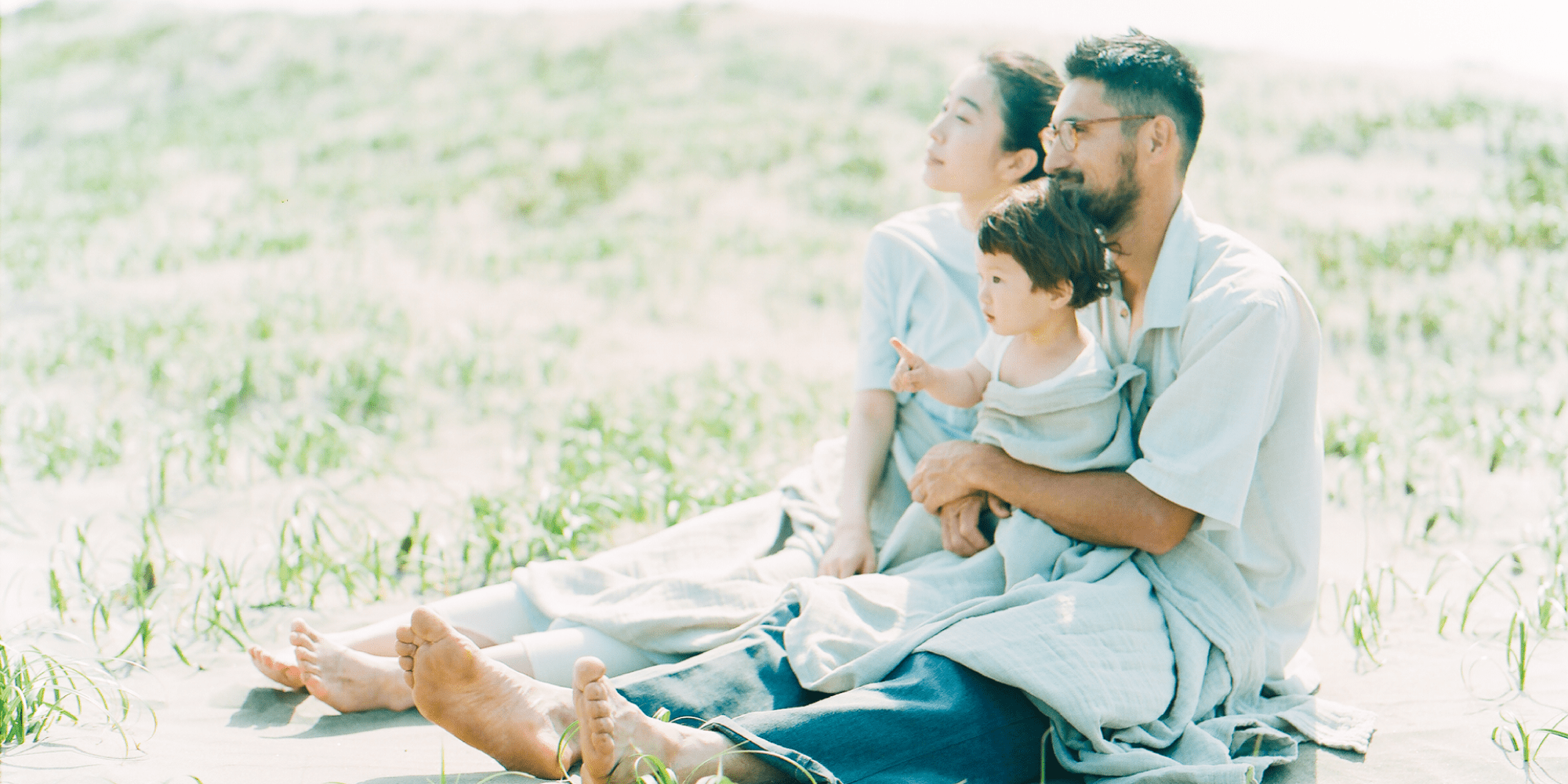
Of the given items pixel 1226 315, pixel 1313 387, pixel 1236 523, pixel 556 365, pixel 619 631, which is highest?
pixel 1226 315

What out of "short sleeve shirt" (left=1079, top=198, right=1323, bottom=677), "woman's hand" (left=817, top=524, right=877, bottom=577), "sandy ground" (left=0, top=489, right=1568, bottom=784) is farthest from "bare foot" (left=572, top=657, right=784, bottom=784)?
"short sleeve shirt" (left=1079, top=198, right=1323, bottom=677)

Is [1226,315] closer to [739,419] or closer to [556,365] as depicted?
[739,419]

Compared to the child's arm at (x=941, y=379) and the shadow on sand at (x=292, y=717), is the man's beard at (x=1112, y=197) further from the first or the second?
the shadow on sand at (x=292, y=717)

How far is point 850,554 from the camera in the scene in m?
3.08

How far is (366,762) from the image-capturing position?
2740mm

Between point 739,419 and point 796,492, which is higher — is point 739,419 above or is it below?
below

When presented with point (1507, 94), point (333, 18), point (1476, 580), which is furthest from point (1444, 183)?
point (333, 18)

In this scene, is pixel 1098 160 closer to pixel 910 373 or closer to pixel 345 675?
pixel 910 373

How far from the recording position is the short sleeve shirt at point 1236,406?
2592 millimetres

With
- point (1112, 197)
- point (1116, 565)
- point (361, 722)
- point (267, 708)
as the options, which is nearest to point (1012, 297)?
point (1112, 197)

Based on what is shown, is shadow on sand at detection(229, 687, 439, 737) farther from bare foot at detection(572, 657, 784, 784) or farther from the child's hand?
the child's hand

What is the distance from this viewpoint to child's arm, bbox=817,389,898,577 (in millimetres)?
3090

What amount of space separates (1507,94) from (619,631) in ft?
57.1

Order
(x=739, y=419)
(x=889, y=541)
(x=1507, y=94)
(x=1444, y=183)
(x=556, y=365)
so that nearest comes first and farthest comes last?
(x=889, y=541), (x=739, y=419), (x=556, y=365), (x=1444, y=183), (x=1507, y=94)
